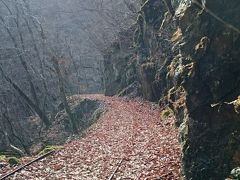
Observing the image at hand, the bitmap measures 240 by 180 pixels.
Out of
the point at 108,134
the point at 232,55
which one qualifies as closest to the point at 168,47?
the point at 108,134

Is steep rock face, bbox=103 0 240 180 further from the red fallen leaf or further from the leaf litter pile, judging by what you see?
the red fallen leaf

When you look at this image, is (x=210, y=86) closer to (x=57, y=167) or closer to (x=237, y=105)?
(x=237, y=105)

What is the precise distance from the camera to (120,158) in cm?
1377

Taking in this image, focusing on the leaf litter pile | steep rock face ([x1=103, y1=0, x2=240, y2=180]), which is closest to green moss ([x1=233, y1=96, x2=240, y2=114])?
steep rock face ([x1=103, y1=0, x2=240, y2=180])

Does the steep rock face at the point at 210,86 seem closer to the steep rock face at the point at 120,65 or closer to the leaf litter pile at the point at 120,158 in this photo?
the leaf litter pile at the point at 120,158

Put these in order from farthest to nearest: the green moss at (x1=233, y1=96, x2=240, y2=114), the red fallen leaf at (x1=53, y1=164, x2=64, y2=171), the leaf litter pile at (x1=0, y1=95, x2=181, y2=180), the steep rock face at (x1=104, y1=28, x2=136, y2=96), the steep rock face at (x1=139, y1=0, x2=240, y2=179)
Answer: the steep rock face at (x1=104, y1=28, x2=136, y2=96) < the red fallen leaf at (x1=53, y1=164, x2=64, y2=171) < the leaf litter pile at (x1=0, y1=95, x2=181, y2=180) < the steep rock face at (x1=139, y1=0, x2=240, y2=179) < the green moss at (x1=233, y1=96, x2=240, y2=114)

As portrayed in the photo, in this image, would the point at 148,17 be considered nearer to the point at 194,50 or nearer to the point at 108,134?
the point at 108,134

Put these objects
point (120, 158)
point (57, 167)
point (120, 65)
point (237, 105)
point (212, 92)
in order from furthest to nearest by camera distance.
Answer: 1. point (120, 65)
2. point (120, 158)
3. point (57, 167)
4. point (212, 92)
5. point (237, 105)

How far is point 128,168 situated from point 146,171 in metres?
0.93

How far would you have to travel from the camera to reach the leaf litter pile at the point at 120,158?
11.6 meters

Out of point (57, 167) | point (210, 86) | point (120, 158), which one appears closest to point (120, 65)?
point (120, 158)

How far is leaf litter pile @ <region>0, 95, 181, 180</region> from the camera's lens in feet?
38.2

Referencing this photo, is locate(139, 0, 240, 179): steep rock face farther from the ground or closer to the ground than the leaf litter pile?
farther from the ground

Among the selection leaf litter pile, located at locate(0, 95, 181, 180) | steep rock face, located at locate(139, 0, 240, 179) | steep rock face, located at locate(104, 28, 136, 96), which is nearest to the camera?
steep rock face, located at locate(139, 0, 240, 179)
